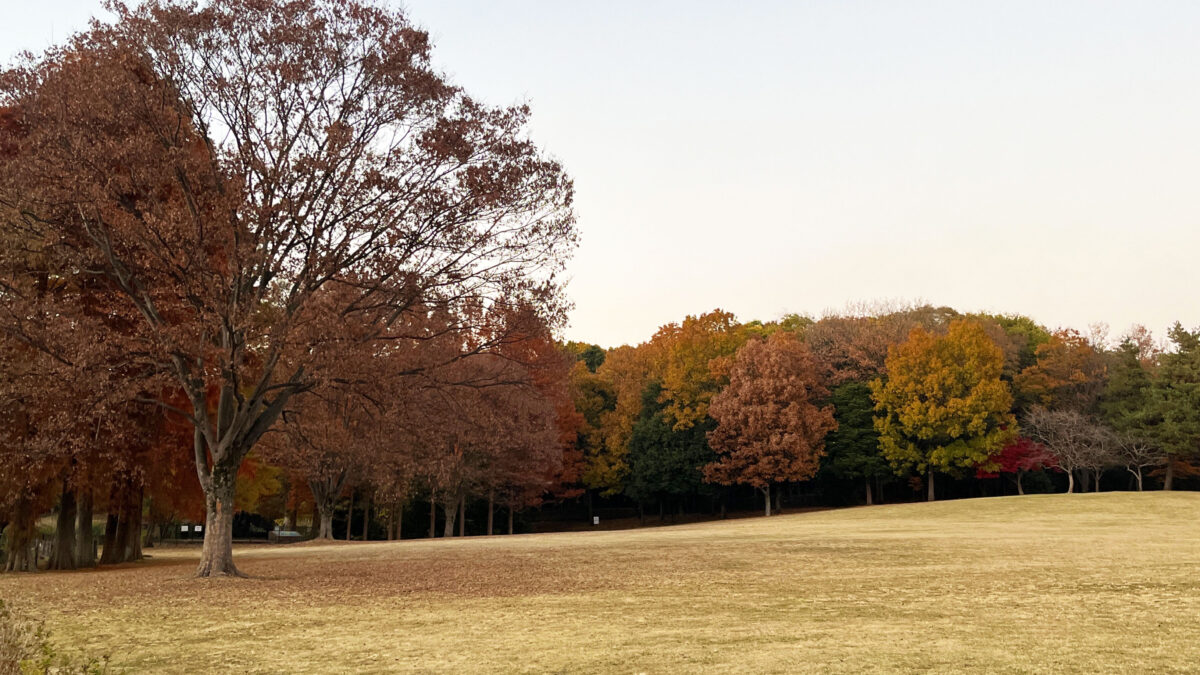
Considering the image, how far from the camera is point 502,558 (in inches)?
1039

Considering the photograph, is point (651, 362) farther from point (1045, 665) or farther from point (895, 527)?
point (1045, 665)

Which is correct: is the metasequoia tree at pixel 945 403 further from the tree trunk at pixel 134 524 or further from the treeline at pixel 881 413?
the tree trunk at pixel 134 524

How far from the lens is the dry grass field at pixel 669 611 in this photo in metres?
9.33

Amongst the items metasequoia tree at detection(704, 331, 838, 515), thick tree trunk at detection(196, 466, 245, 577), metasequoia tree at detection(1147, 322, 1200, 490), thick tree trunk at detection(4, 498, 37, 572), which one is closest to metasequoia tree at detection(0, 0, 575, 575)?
thick tree trunk at detection(196, 466, 245, 577)

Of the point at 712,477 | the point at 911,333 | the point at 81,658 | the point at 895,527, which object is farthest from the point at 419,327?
the point at 911,333

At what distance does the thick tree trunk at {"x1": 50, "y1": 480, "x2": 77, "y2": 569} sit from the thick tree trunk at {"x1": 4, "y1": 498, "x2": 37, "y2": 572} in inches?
30.9

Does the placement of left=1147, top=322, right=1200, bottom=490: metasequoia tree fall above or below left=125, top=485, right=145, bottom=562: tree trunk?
above

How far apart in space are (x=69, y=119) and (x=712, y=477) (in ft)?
161

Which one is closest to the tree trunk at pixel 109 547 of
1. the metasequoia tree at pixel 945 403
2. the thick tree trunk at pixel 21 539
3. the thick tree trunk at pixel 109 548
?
the thick tree trunk at pixel 109 548

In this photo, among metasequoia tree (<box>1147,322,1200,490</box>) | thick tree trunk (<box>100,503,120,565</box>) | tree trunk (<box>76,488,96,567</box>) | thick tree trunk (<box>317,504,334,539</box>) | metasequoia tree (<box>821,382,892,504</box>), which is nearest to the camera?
tree trunk (<box>76,488,96,567</box>)

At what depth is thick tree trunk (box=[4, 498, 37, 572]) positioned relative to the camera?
26.7 metres

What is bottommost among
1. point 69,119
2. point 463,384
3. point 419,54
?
point 463,384

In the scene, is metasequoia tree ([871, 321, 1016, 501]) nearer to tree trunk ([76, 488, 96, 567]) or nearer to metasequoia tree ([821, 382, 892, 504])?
metasequoia tree ([821, 382, 892, 504])

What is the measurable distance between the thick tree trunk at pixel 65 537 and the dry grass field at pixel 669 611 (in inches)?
203
